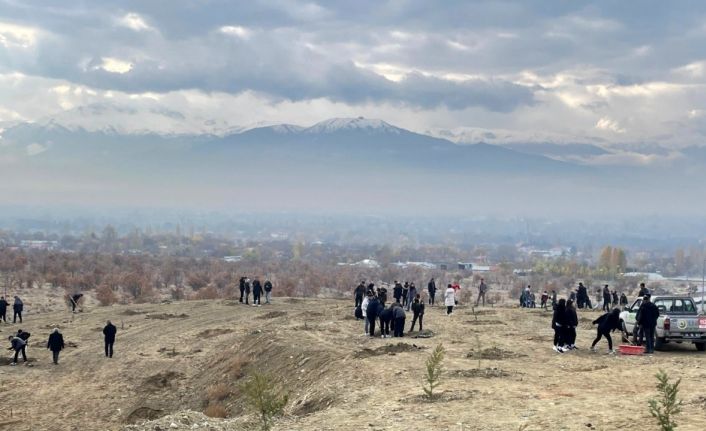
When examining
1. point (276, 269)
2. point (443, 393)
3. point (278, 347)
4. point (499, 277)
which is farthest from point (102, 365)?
point (499, 277)

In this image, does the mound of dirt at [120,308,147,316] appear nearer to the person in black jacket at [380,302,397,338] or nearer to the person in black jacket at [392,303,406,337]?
the person in black jacket at [380,302,397,338]

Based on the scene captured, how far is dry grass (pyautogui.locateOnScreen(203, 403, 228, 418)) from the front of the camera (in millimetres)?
19464

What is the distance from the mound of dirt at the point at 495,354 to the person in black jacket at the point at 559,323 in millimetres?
1288

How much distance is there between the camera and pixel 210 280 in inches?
3780

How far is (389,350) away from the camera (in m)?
22.3

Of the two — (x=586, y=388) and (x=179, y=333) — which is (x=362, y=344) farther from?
(x=179, y=333)

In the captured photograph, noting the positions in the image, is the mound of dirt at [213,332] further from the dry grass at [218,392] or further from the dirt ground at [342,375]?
the dry grass at [218,392]

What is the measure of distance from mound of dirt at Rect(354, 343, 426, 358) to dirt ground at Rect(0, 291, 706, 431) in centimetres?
7

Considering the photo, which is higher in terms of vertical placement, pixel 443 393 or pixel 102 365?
pixel 443 393

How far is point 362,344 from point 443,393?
8.39 metres

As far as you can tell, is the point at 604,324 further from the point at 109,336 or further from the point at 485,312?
the point at 109,336

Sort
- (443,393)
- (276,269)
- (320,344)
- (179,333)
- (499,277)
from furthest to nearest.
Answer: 1. (499,277)
2. (276,269)
3. (179,333)
4. (320,344)
5. (443,393)

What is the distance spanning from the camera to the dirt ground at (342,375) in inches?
565

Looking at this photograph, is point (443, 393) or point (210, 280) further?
point (210, 280)
